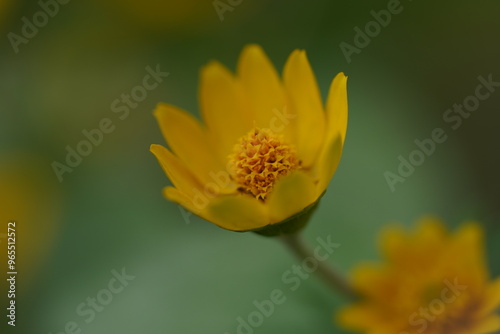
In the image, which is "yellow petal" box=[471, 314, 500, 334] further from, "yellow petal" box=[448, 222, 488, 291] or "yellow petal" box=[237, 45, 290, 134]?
"yellow petal" box=[237, 45, 290, 134]

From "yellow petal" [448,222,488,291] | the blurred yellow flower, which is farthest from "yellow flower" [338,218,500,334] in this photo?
the blurred yellow flower

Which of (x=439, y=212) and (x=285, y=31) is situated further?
(x=285, y=31)

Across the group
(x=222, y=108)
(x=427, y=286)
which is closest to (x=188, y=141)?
(x=222, y=108)

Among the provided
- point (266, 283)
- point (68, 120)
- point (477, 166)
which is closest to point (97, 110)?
point (68, 120)

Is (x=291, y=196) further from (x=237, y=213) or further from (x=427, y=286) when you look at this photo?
A: (x=427, y=286)

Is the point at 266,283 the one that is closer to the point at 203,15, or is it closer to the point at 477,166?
the point at 477,166

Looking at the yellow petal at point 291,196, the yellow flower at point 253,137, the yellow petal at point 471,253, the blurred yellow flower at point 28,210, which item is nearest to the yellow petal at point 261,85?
the yellow flower at point 253,137

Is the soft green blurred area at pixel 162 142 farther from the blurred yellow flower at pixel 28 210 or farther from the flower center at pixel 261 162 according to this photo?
the flower center at pixel 261 162
